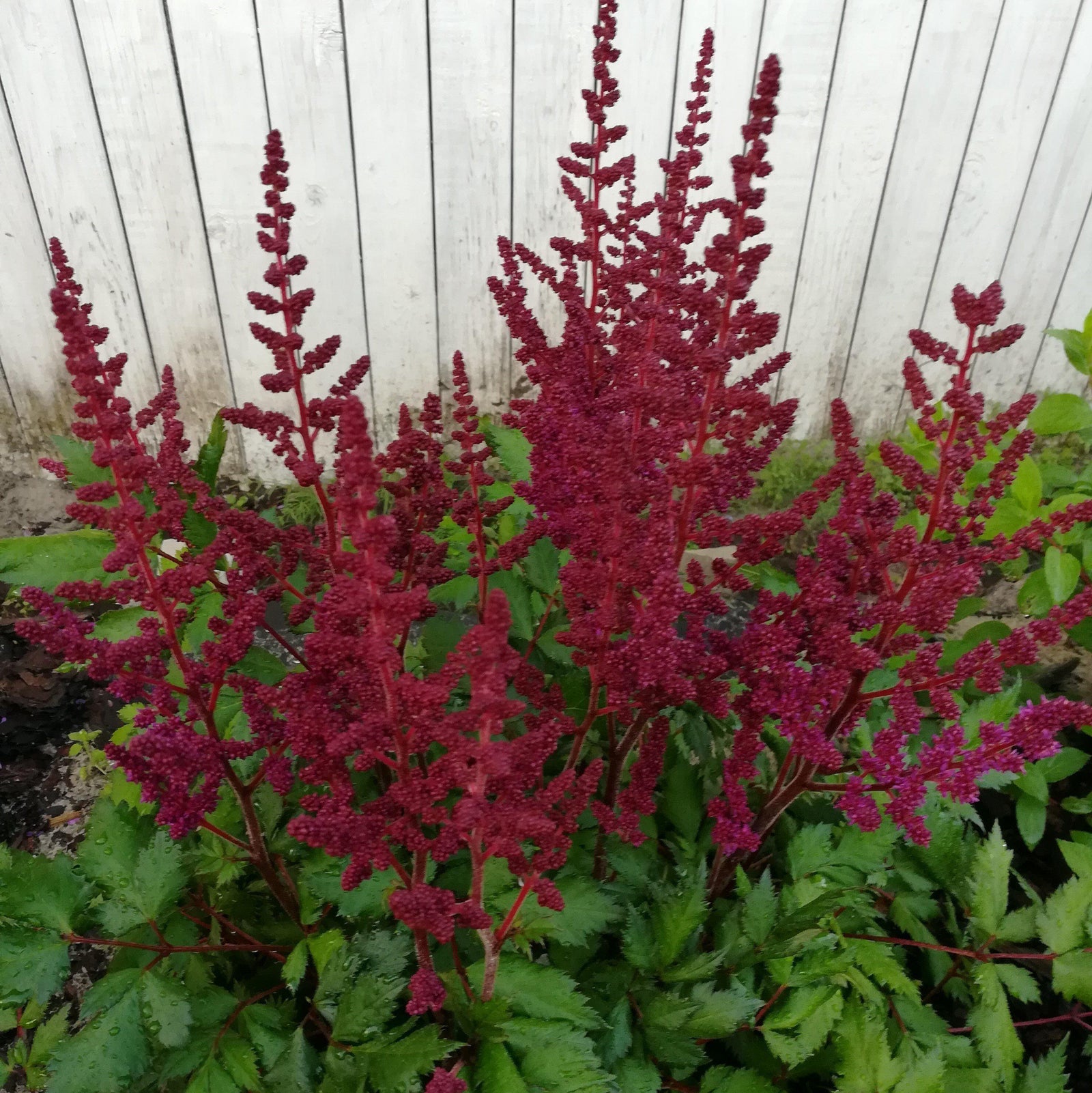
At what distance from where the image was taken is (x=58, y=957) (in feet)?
3.67

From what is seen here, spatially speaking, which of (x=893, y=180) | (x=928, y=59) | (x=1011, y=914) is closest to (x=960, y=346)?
(x=893, y=180)

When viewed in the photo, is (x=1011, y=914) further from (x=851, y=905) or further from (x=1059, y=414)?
(x=1059, y=414)

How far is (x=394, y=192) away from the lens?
2.98 m

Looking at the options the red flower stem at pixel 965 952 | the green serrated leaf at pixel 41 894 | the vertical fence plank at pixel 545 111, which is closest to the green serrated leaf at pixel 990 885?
the red flower stem at pixel 965 952

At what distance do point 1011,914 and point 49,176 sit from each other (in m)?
3.27

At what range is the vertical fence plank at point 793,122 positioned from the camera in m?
2.84

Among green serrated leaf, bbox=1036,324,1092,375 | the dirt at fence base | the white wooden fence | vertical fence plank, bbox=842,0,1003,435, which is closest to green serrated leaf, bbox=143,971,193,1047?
green serrated leaf, bbox=1036,324,1092,375

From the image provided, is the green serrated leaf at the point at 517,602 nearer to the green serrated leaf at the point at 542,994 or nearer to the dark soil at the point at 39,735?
the green serrated leaf at the point at 542,994

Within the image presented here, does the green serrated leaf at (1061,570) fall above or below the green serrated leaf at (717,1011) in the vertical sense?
above

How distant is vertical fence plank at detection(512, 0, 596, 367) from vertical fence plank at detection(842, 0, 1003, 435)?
109 cm

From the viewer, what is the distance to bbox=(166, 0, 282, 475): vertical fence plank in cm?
272

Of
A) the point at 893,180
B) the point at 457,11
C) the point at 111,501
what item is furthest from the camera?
the point at 893,180

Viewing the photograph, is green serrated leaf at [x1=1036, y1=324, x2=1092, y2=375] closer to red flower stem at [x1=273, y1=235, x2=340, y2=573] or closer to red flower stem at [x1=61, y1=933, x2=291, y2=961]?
red flower stem at [x1=273, y1=235, x2=340, y2=573]

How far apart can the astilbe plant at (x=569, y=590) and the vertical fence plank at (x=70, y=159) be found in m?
2.13
